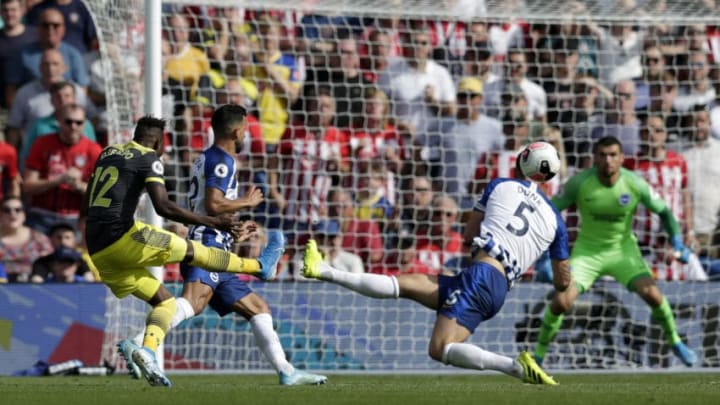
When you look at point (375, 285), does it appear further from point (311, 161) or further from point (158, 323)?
point (311, 161)

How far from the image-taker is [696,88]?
1608 cm

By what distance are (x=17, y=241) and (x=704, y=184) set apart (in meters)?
7.81

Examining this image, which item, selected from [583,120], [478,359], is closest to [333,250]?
[583,120]

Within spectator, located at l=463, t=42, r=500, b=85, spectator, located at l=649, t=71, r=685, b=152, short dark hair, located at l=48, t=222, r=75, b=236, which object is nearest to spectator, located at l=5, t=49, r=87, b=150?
short dark hair, located at l=48, t=222, r=75, b=236

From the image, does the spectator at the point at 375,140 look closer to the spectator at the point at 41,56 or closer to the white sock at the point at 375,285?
the spectator at the point at 41,56

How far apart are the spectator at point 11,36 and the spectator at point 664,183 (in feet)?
24.0

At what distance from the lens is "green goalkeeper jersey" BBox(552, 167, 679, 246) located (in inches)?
548

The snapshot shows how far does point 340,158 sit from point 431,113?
4.28 feet

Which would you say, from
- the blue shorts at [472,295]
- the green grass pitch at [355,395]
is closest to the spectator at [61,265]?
the green grass pitch at [355,395]

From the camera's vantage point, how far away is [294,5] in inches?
567

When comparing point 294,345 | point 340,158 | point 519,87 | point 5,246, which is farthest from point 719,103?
point 5,246

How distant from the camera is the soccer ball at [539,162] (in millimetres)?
10133

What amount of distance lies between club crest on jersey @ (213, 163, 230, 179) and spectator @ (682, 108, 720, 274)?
23.5 ft

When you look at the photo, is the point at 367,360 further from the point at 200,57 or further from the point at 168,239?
the point at 168,239
